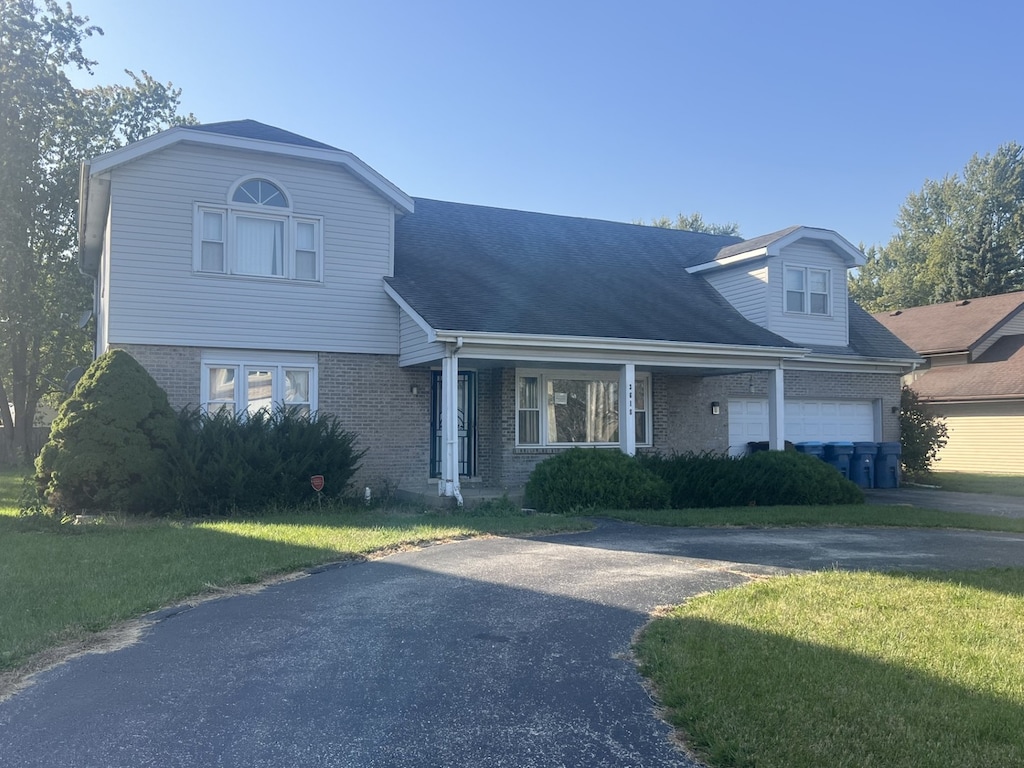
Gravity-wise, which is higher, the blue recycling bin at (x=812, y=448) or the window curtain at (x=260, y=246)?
the window curtain at (x=260, y=246)

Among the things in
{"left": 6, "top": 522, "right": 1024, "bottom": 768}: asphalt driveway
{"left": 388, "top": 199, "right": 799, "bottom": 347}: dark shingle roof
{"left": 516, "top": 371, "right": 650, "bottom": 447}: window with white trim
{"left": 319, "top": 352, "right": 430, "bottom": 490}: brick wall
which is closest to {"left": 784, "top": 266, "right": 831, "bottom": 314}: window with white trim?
{"left": 388, "top": 199, "right": 799, "bottom": 347}: dark shingle roof

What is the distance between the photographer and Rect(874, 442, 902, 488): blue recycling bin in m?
19.4

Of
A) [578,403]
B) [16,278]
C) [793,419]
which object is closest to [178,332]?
[578,403]

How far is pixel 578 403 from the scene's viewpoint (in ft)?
57.3

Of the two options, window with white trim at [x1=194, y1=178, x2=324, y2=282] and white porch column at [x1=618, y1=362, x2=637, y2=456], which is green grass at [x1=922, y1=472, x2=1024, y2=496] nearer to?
white porch column at [x1=618, y1=362, x2=637, y2=456]

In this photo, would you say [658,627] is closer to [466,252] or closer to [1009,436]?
[466,252]

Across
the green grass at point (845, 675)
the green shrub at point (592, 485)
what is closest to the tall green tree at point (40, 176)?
the green shrub at point (592, 485)

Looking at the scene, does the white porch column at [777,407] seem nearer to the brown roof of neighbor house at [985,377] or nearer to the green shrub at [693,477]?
the green shrub at [693,477]

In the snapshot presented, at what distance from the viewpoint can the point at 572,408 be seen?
1738 centimetres

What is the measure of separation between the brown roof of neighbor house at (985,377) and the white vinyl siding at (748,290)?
9.64 m

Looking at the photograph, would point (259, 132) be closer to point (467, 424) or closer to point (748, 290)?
point (467, 424)

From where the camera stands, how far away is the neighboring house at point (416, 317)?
14.0m

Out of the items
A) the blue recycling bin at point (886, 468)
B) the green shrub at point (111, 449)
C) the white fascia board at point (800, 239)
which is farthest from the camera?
the blue recycling bin at point (886, 468)

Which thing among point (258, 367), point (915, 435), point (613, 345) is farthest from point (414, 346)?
point (915, 435)
